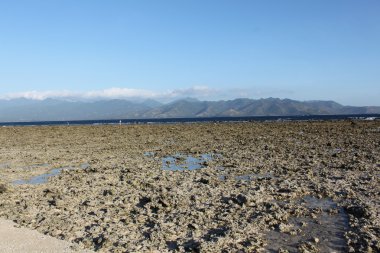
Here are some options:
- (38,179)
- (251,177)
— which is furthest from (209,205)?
(38,179)

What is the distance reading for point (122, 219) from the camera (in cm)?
1047

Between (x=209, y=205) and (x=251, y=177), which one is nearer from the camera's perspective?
(x=209, y=205)

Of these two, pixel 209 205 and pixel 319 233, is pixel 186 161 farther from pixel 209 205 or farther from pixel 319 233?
pixel 319 233

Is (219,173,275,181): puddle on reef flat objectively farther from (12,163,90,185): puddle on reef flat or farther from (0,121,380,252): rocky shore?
(12,163,90,185): puddle on reef flat

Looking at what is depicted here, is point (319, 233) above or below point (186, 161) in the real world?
below

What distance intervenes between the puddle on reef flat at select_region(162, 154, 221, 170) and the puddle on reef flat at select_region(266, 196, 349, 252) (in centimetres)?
903

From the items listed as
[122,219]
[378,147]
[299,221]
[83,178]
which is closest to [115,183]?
[83,178]

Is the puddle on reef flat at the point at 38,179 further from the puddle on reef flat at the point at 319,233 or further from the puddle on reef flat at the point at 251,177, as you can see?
the puddle on reef flat at the point at 319,233

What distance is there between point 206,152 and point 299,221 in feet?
52.0

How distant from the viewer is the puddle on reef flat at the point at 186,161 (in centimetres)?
1958

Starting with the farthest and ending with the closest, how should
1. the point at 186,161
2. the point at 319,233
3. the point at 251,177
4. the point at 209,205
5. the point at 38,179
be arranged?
the point at 186,161, the point at 38,179, the point at 251,177, the point at 209,205, the point at 319,233

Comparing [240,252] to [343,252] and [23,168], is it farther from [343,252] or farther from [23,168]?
[23,168]

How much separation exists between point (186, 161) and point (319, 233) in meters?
13.0

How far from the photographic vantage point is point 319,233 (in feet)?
29.9
